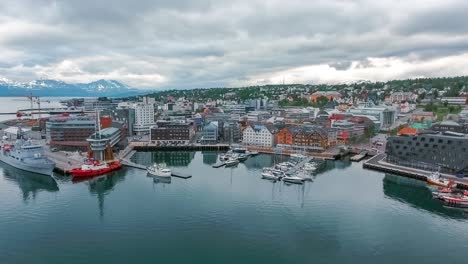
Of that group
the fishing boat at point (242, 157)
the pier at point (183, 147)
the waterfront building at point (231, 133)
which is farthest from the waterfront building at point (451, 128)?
Result: the pier at point (183, 147)

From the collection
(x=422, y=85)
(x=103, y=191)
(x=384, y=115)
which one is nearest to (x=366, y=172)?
(x=103, y=191)

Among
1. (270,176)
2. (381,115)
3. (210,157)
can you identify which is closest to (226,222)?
(270,176)

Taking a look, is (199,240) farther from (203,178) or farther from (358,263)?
(203,178)

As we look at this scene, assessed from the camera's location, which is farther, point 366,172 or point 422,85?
point 422,85

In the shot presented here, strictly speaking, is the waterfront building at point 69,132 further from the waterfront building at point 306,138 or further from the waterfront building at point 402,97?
the waterfront building at point 402,97

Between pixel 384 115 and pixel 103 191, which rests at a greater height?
pixel 384 115

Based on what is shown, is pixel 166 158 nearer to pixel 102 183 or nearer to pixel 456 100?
pixel 102 183
